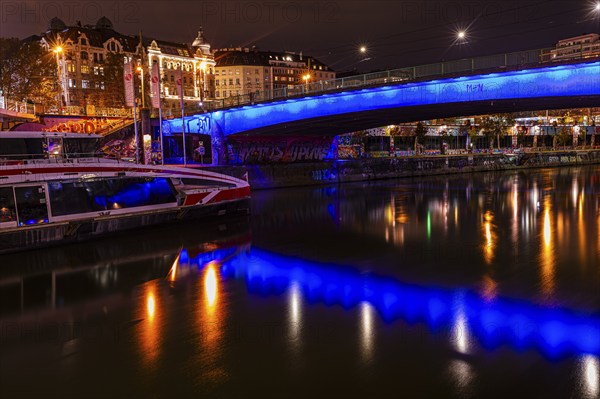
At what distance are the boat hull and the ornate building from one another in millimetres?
66276

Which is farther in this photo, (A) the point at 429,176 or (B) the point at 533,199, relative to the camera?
(A) the point at 429,176

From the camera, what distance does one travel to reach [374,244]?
19.7m

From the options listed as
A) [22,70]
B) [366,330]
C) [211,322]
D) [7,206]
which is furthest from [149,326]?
[22,70]

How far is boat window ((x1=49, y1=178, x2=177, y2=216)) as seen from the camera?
68.2 ft

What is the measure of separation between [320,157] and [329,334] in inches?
2140

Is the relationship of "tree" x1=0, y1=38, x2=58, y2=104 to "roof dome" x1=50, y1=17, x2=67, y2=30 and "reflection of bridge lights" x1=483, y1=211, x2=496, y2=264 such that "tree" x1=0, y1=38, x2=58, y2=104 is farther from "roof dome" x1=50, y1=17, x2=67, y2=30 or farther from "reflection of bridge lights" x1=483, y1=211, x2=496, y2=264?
"roof dome" x1=50, y1=17, x2=67, y2=30

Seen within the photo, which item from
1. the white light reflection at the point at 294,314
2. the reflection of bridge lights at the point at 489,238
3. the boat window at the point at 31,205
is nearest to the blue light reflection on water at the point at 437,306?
the white light reflection at the point at 294,314

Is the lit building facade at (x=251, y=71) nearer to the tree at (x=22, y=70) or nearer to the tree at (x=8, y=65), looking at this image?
the tree at (x=22, y=70)

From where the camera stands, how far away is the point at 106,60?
94375 millimetres

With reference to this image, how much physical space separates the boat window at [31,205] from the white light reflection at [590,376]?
1885 cm

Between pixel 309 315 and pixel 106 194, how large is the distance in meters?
14.3

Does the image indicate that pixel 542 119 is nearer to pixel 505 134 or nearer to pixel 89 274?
pixel 505 134

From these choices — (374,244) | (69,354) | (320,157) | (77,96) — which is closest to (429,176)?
(320,157)

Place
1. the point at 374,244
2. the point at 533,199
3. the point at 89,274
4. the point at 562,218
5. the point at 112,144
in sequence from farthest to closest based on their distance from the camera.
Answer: the point at 112,144, the point at 533,199, the point at 562,218, the point at 374,244, the point at 89,274
